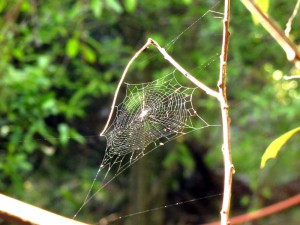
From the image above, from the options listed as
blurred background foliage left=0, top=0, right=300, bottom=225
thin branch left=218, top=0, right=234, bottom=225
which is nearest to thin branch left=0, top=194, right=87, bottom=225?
thin branch left=218, top=0, right=234, bottom=225

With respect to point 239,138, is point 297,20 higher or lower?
higher

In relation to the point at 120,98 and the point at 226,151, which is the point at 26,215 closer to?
the point at 226,151

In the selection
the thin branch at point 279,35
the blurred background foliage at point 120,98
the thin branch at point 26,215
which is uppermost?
the blurred background foliage at point 120,98

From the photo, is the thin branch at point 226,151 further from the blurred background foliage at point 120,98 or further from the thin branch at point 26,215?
the blurred background foliage at point 120,98

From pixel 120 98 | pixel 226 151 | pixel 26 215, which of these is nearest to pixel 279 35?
pixel 226 151

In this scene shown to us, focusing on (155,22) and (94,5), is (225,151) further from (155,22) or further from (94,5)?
(155,22)

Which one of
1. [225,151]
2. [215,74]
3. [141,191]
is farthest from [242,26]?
[225,151]

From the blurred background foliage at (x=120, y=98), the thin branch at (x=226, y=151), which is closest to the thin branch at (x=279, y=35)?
the thin branch at (x=226, y=151)
